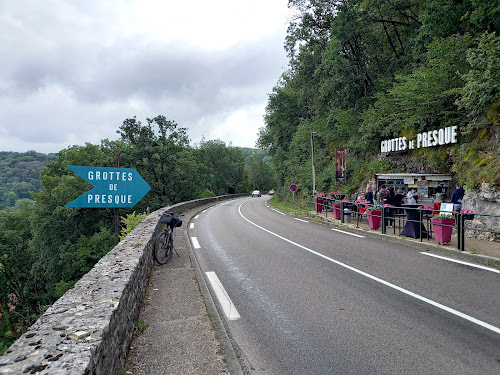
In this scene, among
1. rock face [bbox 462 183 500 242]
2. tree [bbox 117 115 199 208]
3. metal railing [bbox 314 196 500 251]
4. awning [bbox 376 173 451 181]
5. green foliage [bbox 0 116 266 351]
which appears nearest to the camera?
metal railing [bbox 314 196 500 251]

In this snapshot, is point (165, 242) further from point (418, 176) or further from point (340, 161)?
point (340, 161)

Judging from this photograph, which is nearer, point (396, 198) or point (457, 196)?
point (457, 196)

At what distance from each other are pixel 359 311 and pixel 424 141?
14059 millimetres

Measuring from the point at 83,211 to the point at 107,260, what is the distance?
27555 mm

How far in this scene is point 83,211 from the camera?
2980 cm

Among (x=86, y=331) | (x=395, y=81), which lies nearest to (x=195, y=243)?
(x=86, y=331)

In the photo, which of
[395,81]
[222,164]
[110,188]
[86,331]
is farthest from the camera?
[222,164]

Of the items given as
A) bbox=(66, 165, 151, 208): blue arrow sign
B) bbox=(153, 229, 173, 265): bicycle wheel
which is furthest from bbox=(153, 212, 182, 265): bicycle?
bbox=(66, 165, 151, 208): blue arrow sign

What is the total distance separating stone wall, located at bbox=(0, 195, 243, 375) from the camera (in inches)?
90.7

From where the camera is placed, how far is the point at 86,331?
2.81m

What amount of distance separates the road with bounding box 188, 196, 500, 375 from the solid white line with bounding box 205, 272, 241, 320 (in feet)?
0.05

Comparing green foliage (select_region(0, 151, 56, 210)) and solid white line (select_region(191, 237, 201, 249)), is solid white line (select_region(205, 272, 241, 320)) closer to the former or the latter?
solid white line (select_region(191, 237, 201, 249))

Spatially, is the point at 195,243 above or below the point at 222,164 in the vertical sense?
below

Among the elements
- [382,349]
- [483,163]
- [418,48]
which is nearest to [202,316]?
[382,349]
